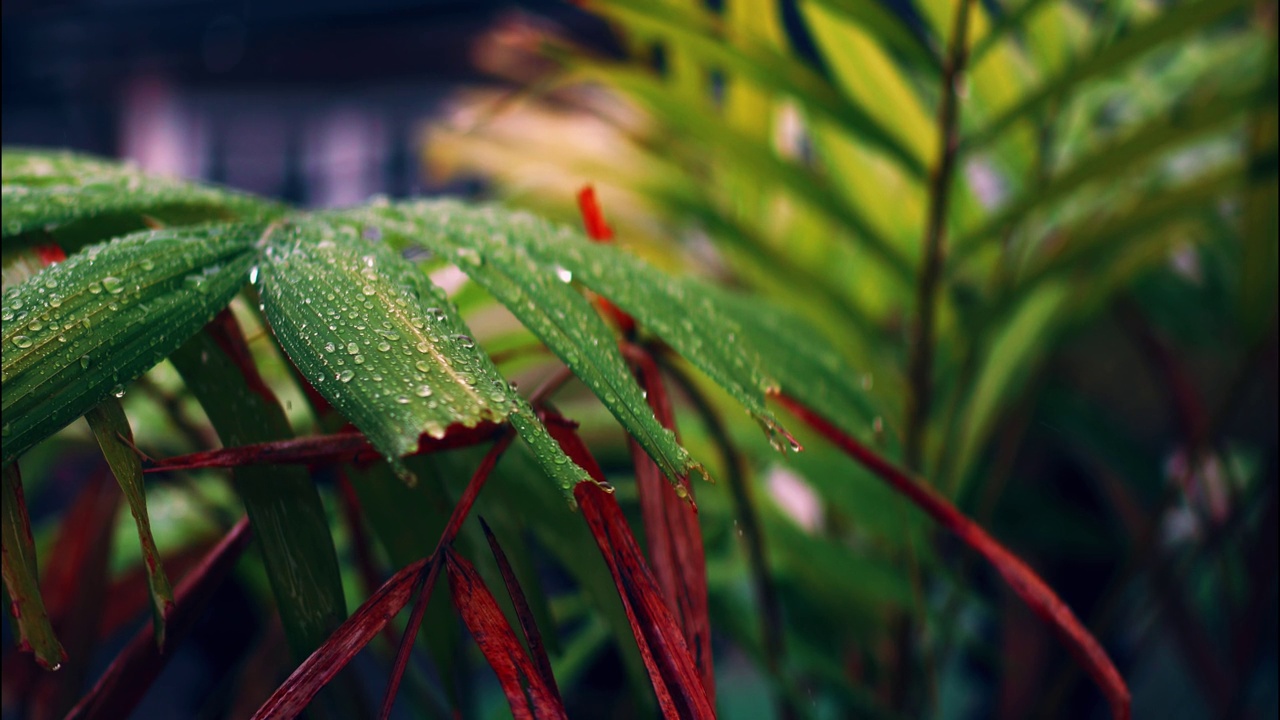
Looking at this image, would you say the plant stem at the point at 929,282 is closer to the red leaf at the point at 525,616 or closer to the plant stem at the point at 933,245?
the plant stem at the point at 933,245

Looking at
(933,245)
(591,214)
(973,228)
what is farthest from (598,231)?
(973,228)

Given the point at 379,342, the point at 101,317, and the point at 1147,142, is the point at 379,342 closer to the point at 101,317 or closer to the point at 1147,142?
the point at 101,317

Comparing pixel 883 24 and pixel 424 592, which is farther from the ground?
pixel 883 24

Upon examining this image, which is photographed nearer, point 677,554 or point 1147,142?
point 677,554

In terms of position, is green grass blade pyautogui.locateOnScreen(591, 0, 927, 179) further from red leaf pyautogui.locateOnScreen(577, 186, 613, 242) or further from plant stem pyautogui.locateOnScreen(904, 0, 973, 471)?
red leaf pyautogui.locateOnScreen(577, 186, 613, 242)

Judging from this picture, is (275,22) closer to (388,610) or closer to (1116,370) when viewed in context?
(1116,370)

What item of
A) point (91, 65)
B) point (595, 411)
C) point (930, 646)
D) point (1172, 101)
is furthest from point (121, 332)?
point (91, 65)

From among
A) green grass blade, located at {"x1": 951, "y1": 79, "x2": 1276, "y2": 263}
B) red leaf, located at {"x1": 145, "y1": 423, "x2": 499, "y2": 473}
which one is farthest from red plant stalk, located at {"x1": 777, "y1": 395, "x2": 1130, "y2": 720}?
green grass blade, located at {"x1": 951, "y1": 79, "x2": 1276, "y2": 263}
